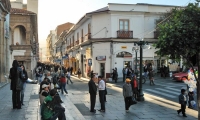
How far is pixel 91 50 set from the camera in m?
33.7

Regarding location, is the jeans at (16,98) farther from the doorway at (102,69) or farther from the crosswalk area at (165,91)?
the doorway at (102,69)

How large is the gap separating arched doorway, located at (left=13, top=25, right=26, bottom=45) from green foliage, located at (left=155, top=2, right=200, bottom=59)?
2802cm

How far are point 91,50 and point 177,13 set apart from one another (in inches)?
1079

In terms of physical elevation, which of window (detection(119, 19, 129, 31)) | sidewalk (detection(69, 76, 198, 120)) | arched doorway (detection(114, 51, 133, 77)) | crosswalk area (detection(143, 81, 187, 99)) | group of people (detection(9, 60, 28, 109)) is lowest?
sidewalk (detection(69, 76, 198, 120))

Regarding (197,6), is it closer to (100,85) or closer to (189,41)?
(189,41)

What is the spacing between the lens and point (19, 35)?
33844mm

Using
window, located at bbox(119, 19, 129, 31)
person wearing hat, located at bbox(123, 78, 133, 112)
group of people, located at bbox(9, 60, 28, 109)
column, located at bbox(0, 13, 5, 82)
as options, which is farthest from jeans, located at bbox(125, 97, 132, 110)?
window, located at bbox(119, 19, 129, 31)

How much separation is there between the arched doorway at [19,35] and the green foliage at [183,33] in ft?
91.9

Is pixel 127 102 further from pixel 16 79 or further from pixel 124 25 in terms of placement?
pixel 124 25

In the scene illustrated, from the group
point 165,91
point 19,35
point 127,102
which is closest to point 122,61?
point 19,35

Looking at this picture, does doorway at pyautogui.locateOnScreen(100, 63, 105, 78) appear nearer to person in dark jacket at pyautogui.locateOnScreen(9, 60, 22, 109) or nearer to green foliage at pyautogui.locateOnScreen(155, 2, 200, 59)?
person in dark jacket at pyautogui.locateOnScreen(9, 60, 22, 109)

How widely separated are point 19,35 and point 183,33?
1197 inches

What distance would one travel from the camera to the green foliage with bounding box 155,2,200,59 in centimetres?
598

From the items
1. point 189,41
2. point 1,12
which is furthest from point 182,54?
point 1,12
